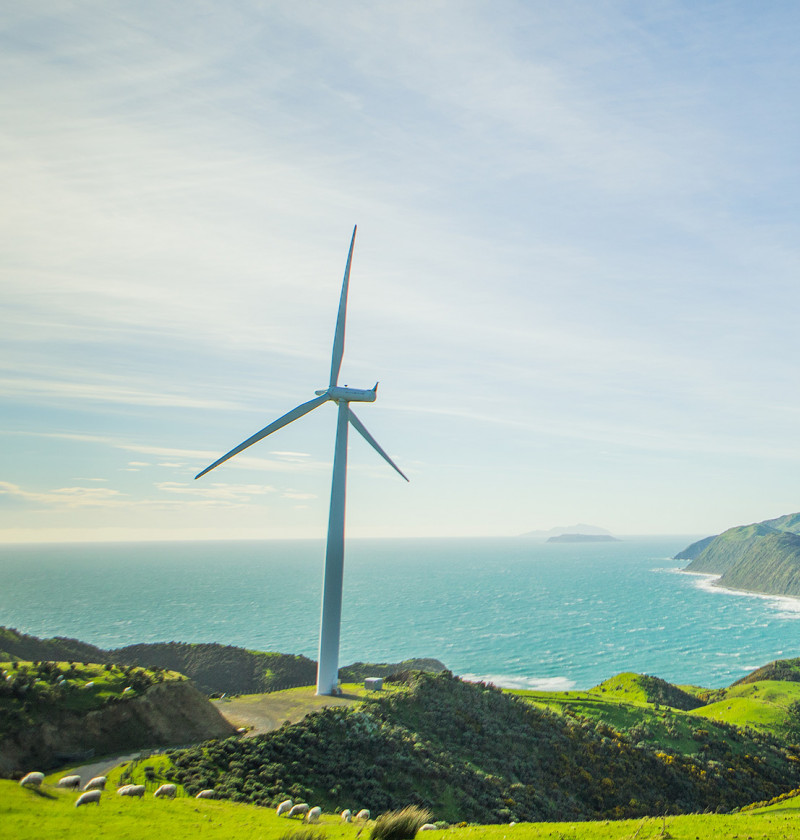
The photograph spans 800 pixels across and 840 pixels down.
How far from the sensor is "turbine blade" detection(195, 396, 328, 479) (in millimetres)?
52781

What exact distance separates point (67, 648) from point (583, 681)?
4158 inches

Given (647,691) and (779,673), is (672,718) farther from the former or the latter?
(779,673)

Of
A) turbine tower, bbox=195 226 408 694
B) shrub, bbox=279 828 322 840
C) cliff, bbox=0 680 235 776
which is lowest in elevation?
cliff, bbox=0 680 235 776

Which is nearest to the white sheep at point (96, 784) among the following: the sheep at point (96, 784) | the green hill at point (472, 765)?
the sheep at point (96, 784)

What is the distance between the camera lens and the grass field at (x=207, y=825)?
76.9 ft

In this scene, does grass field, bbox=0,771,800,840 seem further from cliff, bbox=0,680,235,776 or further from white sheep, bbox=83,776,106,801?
cliff, bbox=0,680,235,776

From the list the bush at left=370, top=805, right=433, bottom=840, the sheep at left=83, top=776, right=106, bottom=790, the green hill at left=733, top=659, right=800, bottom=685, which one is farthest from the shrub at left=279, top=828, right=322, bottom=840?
the green hill at left=733, top=659, right=800, bottom=685

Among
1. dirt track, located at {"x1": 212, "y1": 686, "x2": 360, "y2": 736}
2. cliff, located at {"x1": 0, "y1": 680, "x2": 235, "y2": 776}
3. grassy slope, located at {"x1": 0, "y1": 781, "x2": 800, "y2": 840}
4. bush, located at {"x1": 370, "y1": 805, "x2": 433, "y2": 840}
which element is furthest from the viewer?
dirt track, located at {"x1": 212, "y1": 686, "x2": 360, "y2": 736}

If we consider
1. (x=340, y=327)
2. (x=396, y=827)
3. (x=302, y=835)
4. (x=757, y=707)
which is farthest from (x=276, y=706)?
(x=757, y=707)

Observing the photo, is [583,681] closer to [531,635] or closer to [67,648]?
[531,635]

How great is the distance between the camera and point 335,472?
57.2 meters

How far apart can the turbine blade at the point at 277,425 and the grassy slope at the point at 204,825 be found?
26.3 meters

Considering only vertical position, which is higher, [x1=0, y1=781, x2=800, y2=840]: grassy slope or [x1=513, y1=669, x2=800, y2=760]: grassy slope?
[x1=0, y1=781, x2=800, y2=840]: grassy slope

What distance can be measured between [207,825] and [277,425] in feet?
116
